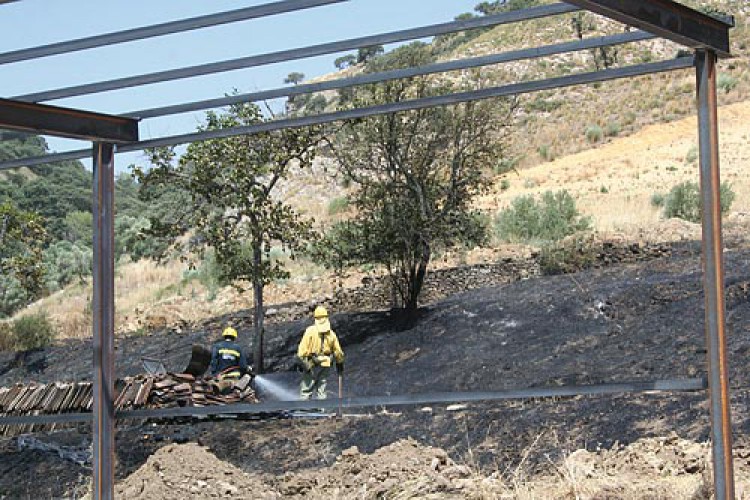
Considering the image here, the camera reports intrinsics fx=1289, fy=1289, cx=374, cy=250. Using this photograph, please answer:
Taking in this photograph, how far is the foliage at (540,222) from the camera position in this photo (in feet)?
87.9

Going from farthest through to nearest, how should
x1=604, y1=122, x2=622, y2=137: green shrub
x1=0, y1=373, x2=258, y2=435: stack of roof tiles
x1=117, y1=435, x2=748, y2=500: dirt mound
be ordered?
x1=604, y1=122, x2=622, y2=137: green shrub → x1=0, y1=373, x2=258, y2=435: stack of roof tiles → x1=117, y1=435, x2=748, y2=500: dirt mound

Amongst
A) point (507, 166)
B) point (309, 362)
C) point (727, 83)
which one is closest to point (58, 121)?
point (309, 362)

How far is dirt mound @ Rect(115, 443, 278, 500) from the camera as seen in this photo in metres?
10.4

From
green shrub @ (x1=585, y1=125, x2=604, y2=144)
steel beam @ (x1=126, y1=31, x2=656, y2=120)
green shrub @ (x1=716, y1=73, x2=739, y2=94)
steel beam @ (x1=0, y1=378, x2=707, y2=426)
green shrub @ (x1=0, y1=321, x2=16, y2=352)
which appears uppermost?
green shrub @ (x1=716, y1=73, x2=739, y2=94)

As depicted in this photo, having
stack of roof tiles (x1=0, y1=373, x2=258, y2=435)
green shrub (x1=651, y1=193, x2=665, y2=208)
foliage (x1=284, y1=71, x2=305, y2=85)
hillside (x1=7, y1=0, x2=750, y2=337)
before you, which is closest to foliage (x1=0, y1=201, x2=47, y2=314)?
hillside (x1=7, y1=0, x2=750, y2=337)

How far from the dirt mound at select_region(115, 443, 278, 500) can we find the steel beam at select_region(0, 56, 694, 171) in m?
3.66

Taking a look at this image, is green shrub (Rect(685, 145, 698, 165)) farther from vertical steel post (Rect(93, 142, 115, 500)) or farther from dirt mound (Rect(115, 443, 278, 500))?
vertical steel post (Rect(93, 142, 115, 500))

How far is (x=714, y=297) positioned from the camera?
5.58 m

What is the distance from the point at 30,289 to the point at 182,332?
9.53ft

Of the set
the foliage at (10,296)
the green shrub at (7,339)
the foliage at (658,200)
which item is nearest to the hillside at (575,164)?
the foliage at (658,200)

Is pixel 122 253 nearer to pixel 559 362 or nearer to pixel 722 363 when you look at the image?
pixel 559 362

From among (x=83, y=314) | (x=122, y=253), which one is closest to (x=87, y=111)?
(x=83, y=314)

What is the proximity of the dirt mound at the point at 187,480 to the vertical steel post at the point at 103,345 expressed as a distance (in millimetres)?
3336

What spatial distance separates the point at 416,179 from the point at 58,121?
14046 mm
